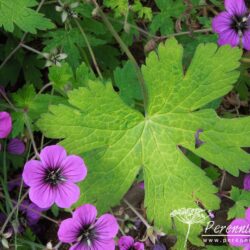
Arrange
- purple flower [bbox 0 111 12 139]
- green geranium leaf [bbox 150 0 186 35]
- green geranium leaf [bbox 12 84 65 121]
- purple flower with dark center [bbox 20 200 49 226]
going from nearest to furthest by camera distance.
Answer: purple flower [bbox 0 111 12 139]
green geranium leaf [bbox 12 84 65 121]
purple flower with dark center [bbox 20 200 49 226]
green geranium leaf [bbox 150 0 186 35]

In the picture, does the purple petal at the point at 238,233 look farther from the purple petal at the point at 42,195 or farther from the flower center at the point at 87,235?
the purple petal at the point at 42,195

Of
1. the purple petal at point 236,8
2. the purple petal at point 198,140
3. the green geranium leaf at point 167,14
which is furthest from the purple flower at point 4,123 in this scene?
the purple petal at point 236,8

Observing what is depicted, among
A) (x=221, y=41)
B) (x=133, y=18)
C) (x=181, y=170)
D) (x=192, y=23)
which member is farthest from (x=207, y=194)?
(x=133, y=18)

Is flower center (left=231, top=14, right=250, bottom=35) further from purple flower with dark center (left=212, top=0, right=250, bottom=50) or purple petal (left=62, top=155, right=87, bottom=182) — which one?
purple petal (left=62, top=155, right=87, bottom=182)

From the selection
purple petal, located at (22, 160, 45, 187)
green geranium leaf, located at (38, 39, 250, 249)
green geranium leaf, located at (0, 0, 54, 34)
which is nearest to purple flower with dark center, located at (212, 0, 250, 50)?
Answer: green geranium leaf, located at (38, 39, 250, 249)

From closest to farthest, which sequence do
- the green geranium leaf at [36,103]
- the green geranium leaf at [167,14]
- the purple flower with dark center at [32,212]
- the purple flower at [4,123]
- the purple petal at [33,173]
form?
1. the purple petal at [33,173]
2. the purple flower at [4,123]
3. the green geranium leaf at [36,103]
4. the purple flower with dark center at [32,212]
5. the green geranium leaf at [167,14]

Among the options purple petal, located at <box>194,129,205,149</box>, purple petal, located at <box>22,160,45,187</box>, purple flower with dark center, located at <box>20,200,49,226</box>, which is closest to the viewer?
purple petal, located at <box>22,160,45,187</box>
